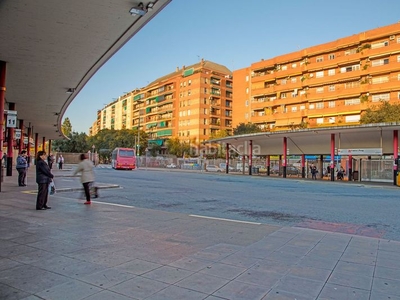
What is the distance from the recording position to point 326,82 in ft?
207

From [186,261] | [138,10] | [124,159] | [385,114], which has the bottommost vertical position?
[186,261]

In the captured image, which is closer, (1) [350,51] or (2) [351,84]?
(2) [351,84]

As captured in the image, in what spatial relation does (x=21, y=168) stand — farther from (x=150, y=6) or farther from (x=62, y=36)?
(x=150, y=6)

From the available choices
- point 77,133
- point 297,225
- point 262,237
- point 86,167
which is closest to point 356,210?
point 297,225

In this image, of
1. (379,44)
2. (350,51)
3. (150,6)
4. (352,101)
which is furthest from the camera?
(350,51)

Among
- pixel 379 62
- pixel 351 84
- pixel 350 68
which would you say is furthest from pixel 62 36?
pixel 350 68

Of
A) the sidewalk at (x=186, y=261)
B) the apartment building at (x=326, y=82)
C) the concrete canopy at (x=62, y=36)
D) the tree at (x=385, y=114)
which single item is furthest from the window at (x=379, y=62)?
the sidewalk at (x=186, y=261)

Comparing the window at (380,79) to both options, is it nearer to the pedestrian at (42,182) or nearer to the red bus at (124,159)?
the red bus at (124,159)

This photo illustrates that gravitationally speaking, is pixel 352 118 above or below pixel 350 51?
below

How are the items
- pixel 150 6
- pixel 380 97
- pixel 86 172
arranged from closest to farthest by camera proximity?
pixel 150 6 → pixel 86 172 → pixel 380 97

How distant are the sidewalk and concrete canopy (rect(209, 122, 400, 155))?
955 inches

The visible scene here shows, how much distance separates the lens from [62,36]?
1092 cm

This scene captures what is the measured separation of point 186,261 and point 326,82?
64336mm

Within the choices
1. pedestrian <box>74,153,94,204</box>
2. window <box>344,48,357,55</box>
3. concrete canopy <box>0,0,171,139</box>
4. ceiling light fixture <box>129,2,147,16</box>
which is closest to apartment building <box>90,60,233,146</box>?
window <box>344,48,357,55</box>
